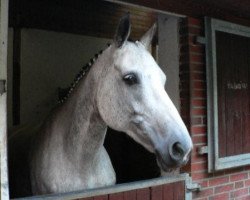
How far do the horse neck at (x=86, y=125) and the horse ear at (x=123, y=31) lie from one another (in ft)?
0.64

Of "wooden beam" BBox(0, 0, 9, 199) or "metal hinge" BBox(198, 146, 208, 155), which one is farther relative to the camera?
"metal hinge" BBox(198, 146, 208, 155)

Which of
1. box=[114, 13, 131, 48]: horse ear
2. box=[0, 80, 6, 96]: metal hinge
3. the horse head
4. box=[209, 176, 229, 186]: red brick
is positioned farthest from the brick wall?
box=[0, 80, 6, 96]: metal hinge

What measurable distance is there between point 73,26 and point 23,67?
0.81 meters

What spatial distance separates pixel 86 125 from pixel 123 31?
0.67m

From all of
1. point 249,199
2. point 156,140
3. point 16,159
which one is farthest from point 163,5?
point 249,199

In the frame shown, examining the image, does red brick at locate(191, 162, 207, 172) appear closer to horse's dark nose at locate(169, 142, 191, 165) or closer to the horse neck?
the horse neck

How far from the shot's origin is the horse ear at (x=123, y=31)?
2.43m

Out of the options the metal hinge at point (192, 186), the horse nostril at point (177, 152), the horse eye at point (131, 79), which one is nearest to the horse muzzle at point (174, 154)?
the horse nostril at point (177, 152)

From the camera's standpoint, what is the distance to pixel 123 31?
248cm

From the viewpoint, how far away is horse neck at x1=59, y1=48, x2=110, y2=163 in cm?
267

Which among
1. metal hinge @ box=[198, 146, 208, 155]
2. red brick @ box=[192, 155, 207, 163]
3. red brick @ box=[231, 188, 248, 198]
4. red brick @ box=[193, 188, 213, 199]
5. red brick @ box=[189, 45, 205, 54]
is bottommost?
red brick @ box=[231, 188, 248, 198]

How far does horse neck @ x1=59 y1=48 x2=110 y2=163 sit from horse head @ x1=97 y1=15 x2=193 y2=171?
0.09 metres

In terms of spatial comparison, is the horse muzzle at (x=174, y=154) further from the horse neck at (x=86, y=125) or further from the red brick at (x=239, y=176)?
the red brick at (x=239, y=176)

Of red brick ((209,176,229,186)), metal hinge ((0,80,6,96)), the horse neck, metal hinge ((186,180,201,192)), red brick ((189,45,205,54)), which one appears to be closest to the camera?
metal hinge ((0,80,6,96))
